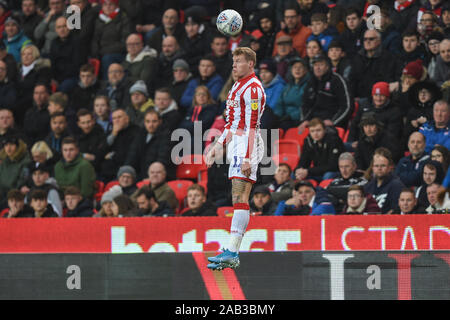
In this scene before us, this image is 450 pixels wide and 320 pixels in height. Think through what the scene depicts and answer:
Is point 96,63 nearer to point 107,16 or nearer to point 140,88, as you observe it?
point 107,16

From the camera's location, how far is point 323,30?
649 inches

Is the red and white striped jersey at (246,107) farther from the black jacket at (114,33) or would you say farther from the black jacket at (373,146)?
the black jacket at (114,33)

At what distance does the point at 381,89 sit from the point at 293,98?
5.54 ft

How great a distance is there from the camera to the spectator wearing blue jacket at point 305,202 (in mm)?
13711

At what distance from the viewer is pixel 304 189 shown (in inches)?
549

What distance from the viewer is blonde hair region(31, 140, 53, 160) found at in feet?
55.0

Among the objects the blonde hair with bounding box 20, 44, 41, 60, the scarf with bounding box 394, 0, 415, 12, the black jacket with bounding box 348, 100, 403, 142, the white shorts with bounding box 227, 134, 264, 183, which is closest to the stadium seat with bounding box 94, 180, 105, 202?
the blonde hair with bounding box 20, 44, 41, 60

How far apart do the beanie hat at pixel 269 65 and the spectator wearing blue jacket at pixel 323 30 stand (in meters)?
0.89

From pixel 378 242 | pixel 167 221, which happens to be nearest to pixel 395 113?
pixel 378 242

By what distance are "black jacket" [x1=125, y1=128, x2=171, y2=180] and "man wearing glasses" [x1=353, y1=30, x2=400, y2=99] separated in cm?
324

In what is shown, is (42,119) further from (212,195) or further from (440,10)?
(440,10)

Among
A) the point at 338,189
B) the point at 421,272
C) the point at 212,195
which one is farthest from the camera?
the point at 212,195

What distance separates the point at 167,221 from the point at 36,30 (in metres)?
7.85

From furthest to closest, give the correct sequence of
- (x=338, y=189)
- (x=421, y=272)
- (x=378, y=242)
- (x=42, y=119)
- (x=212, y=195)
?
(x=42, y=119)
(x=212, y=195)
(x=338, y=189)
(x=378, y=242)
(x=421, y=272)
